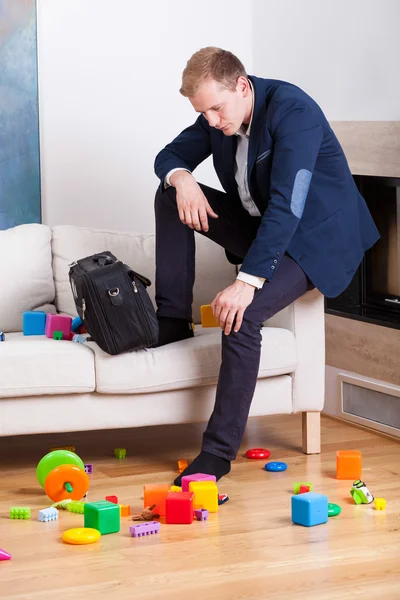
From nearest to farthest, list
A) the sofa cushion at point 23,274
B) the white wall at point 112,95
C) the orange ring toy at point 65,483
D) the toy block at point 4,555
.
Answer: the toy block at point 4,555
the orange ring toy at point 65,483
the sofa cushion at point 23,274
the white wall at point 112,95

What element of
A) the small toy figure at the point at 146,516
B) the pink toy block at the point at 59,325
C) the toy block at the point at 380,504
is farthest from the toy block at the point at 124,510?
the pink toy block at the point at 59,325

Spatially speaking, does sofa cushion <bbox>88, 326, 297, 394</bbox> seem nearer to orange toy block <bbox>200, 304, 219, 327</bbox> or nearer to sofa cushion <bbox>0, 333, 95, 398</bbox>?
sofa cushion <bbox>0, 333, 95, 398</bbox>

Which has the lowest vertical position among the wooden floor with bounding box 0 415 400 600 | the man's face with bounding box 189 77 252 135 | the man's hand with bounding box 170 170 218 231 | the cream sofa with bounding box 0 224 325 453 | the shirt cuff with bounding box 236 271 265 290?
the wooden floor with bounding box 0 415 400 600

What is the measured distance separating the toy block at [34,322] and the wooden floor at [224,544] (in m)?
0.39

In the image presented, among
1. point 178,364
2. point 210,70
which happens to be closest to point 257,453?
point 178,364

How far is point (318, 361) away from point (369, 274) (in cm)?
67

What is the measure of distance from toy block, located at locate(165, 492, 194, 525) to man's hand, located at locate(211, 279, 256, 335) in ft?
1.67

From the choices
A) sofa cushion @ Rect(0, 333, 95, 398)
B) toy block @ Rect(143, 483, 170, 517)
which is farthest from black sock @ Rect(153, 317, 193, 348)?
toy block @ Rect(143, 483, 170, 517)

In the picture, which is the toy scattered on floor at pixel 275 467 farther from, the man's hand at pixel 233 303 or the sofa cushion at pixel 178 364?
the man's hand at pixel 233 303

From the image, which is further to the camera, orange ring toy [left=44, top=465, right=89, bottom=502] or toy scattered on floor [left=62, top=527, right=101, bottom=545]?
orange ring toy [left=44, top=465, right=89, bottom=502]

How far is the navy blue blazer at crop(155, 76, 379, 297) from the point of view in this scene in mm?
2607

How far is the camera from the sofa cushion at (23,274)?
3.21m

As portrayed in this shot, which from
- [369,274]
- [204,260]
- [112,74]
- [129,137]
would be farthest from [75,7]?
[369,274]

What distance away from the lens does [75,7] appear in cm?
396
